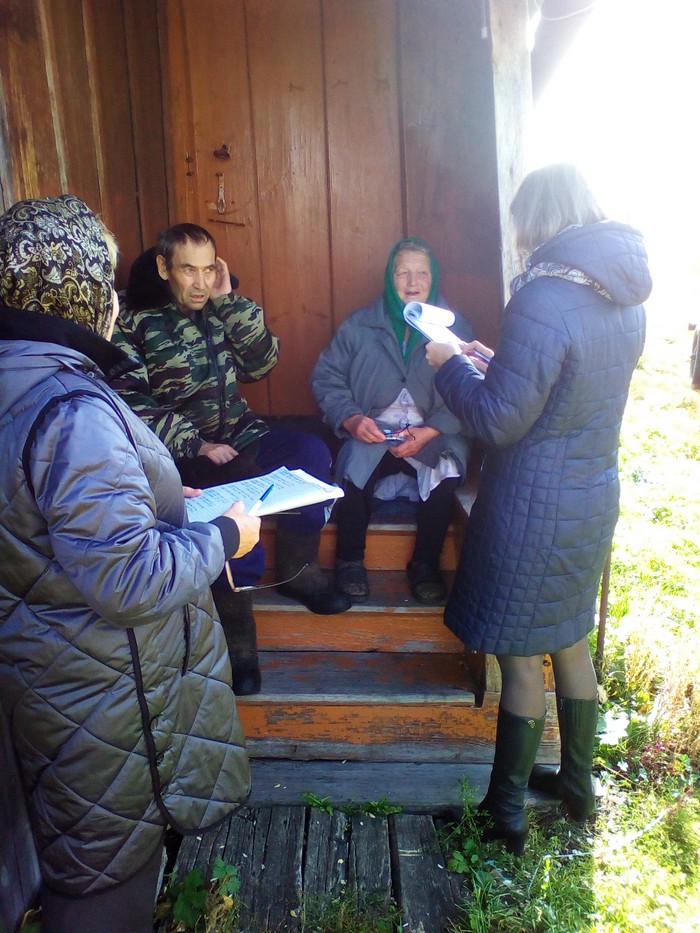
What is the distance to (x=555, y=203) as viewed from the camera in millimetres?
1715

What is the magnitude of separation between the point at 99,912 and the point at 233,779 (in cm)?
33

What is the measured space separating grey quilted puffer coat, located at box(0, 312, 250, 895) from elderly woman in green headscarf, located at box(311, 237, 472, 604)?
1.27 metres

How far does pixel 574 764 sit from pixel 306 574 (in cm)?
110

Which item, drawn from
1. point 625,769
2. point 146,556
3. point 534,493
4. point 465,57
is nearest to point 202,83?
point 465,57

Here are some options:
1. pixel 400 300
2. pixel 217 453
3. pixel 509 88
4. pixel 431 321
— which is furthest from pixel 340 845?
pixel 509 88

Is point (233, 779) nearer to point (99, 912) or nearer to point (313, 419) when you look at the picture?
point (99, 912)

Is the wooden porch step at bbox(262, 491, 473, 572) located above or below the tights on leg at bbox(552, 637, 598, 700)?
above

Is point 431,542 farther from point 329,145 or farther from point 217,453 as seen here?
point 329,145

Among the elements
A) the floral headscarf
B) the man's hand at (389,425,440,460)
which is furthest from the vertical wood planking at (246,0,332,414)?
the floral headscarf

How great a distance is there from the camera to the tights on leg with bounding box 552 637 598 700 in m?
2.03

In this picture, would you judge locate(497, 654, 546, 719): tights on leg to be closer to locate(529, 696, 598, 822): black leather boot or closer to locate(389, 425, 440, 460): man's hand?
locate(529, 696, 598, 822): black leather boot

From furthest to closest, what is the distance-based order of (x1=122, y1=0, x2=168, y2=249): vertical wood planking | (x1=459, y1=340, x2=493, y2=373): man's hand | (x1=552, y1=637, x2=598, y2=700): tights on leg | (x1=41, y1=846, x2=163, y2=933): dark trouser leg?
1. (x1=122, y1=0, x2=168, y2=249): vertical wood planking
2. (x1=459, y1=340, x2=493, y2=373): man's hand
3. (x1=552, y1=637, x2=598, y2=700): tights on leg
4. (x1=41, y1=846, x2=163, y2=933): dark trouser leg

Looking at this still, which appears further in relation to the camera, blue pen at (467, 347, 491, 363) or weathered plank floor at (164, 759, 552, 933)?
blue pen at (467, 347, 491, 363)

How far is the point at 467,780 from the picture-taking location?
7.32ft
